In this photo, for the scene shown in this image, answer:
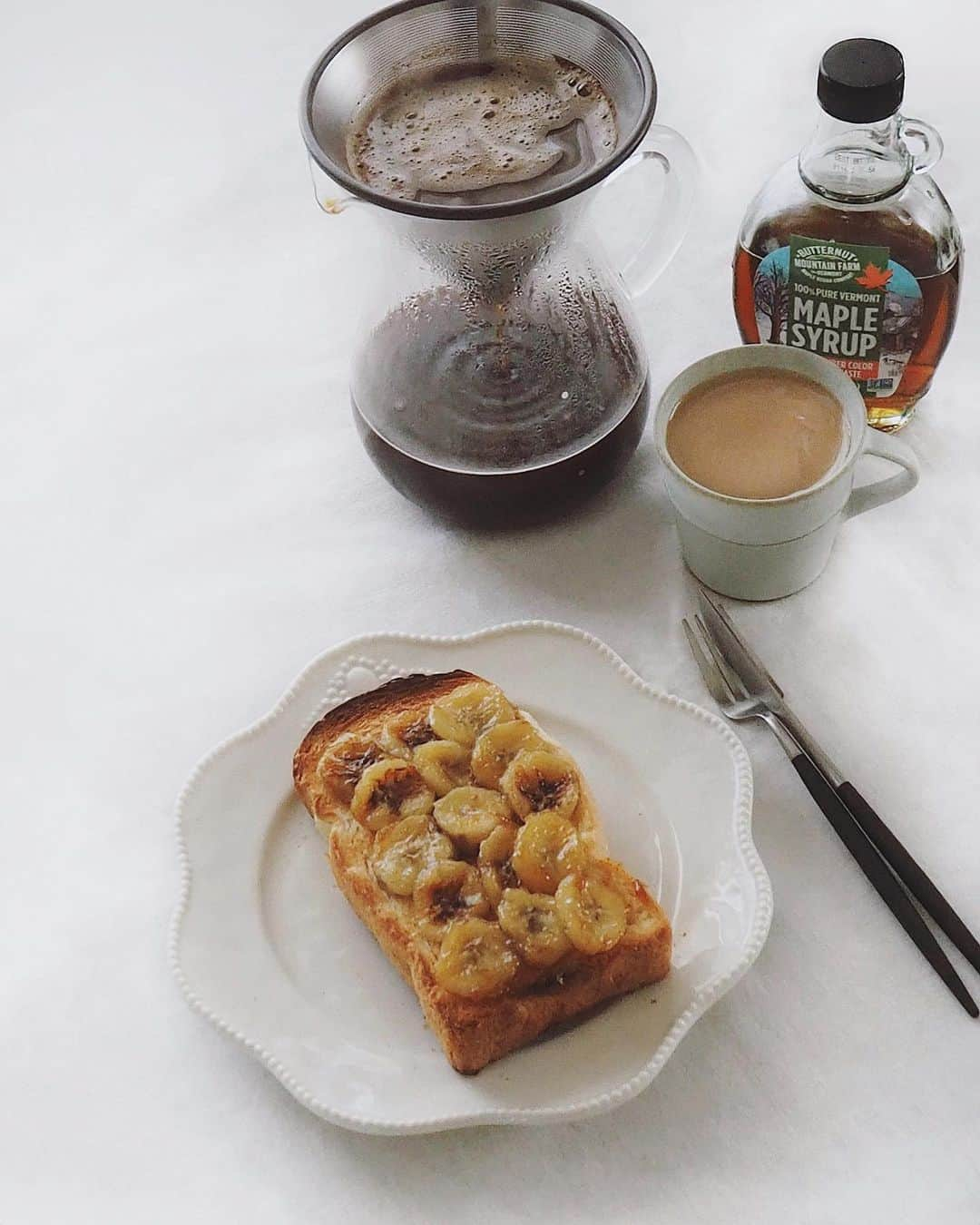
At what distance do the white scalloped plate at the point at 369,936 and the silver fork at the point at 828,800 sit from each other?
0.07 metres

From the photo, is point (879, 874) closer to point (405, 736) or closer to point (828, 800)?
point (828, 800)

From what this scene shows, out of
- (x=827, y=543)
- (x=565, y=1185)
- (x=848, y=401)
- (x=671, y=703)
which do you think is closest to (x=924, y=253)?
(x=848, y=401)

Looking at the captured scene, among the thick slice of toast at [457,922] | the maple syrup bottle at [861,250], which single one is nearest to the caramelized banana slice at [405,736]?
the thick slice of toast at [457,922]

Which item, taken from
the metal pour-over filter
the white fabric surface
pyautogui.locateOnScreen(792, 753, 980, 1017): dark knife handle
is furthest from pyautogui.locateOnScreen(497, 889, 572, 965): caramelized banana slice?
the metal pour-over filter

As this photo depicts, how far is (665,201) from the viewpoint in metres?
1.20

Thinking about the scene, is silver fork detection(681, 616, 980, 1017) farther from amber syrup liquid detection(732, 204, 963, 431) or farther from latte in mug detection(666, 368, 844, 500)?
amber syrup liquid detection(732, 204, 963, 431)

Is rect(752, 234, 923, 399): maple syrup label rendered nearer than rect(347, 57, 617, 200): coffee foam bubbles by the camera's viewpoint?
No

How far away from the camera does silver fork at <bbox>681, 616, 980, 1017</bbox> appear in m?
1.00

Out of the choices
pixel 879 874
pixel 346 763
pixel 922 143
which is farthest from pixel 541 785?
pixel 922 143

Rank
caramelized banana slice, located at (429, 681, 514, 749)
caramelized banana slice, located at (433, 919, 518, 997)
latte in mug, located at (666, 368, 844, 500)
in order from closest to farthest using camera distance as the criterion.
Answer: caramelized banana slice, located at (433, 919, 518, 997) < caramelized banana slice, located at (429, 681, 514, 749) < latte in mug, located at (666, 368, 844, 500)

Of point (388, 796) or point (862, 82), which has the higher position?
point (862, 82)

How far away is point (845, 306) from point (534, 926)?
0.60 metres

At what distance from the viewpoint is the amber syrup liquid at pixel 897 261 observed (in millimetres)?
1194

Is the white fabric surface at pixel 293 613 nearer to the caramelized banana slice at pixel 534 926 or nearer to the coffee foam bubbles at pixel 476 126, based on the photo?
the caramelized banana slice at pixel 534 926
